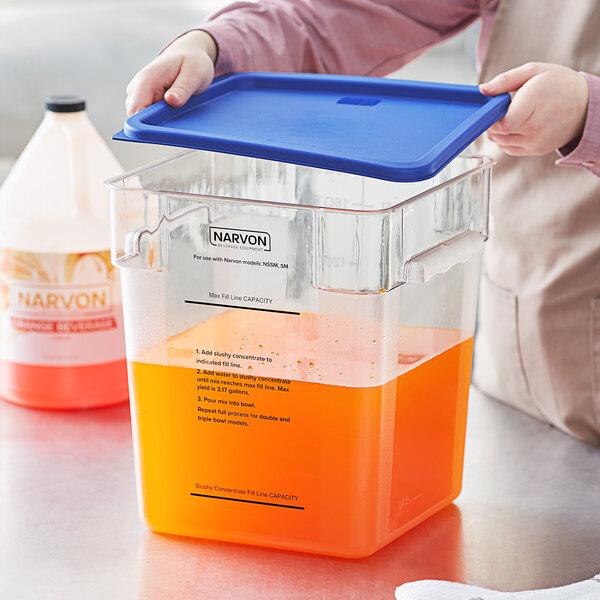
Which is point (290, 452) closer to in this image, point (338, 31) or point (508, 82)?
point (508, 82)

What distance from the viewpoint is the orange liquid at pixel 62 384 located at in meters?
0.86

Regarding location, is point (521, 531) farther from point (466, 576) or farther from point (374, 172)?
point (374, 172)

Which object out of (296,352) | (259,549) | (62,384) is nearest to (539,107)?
(296,352)

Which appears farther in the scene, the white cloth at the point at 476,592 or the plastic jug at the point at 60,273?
the plastic jug at the point at 60,273

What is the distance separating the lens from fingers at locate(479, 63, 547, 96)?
645 millimetres

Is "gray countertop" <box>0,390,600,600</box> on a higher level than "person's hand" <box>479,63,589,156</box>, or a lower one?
lower

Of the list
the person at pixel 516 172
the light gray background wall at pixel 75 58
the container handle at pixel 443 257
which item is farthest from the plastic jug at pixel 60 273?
the light gray background wall at pixel 75 58

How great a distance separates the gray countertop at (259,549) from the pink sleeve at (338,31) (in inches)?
13.1

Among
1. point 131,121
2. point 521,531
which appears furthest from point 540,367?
point 131,121

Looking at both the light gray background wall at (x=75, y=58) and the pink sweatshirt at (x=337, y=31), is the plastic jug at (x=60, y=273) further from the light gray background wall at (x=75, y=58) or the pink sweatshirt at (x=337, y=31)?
the light gray background wall at (x=75, y=58)

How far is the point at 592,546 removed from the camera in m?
0.68

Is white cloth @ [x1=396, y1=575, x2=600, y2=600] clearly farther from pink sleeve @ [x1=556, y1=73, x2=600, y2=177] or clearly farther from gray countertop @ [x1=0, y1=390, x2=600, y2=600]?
pink sleeve @ [x1=556, y1=73, x2=600, y2=177]

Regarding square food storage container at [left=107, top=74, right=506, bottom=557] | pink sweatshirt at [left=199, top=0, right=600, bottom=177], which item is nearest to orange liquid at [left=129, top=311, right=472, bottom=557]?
square food storage container at [left=107, top=74, right=506, bottom=557]

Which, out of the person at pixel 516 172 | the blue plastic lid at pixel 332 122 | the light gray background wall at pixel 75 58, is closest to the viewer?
the blue plastic lid at pixel 332 122
